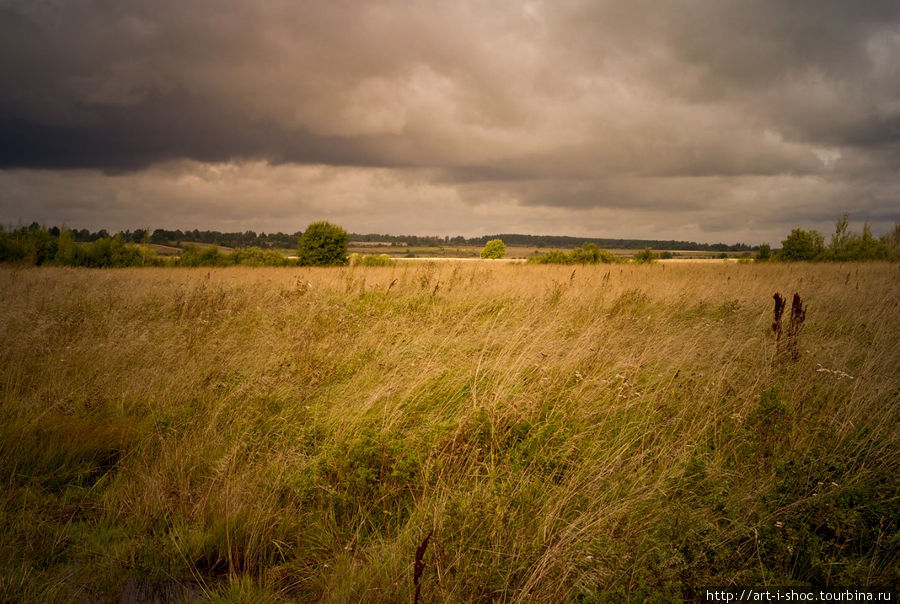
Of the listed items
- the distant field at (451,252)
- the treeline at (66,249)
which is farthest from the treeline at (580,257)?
the distant field at (451,252)

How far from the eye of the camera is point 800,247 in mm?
30484

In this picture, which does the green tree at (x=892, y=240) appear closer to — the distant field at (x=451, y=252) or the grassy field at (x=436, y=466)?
the grassy field at (x=436, y=466)

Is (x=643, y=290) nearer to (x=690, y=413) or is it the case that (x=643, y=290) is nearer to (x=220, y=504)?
(x=690, y=413)

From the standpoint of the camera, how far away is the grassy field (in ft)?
7.07

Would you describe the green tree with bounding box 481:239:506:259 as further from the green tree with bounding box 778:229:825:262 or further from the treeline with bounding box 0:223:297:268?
the treeline with bounding box 0:223:297:268

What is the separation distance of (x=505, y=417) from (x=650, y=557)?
56.1 inches

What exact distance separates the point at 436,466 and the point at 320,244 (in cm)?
4185

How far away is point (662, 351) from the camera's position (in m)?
4.96

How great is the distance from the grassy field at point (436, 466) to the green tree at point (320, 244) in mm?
37495

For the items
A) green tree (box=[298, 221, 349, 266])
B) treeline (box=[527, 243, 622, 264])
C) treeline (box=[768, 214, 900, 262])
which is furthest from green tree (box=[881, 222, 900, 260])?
green tree (box=[298, 221, 349, 266])

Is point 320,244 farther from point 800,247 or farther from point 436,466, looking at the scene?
point 436,466

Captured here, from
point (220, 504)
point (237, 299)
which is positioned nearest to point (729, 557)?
point (220, 504)

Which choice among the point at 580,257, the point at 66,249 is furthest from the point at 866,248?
the point at 66,249

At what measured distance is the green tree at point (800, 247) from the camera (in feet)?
98.6
